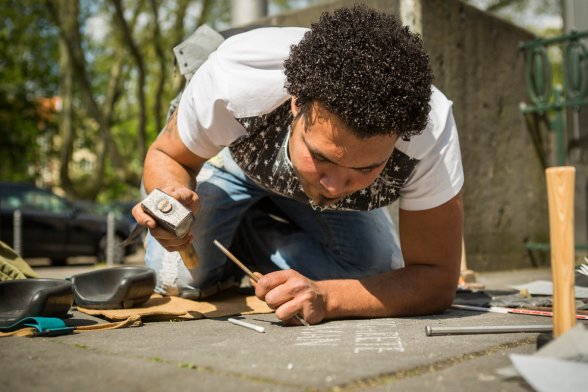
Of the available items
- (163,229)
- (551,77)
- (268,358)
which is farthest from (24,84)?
(268,358)

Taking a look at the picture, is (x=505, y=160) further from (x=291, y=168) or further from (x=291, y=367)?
(x=291, y=367)

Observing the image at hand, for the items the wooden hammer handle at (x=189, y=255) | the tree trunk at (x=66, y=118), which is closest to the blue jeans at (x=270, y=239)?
the wooden hammer handle at (x=189, y=255)

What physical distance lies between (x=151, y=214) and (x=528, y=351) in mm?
1198

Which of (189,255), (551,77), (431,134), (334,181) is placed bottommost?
(189,255)

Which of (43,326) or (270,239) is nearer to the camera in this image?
(43,326)

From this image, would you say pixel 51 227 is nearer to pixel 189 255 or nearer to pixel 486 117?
pixel 486 117

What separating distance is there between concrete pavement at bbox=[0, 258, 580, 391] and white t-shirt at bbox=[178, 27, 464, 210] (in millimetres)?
465

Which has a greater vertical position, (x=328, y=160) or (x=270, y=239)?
(x=328, y=160)

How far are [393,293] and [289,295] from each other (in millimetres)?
413

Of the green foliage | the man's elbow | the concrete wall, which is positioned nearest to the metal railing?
the concrete wall

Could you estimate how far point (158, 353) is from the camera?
177 centimetres

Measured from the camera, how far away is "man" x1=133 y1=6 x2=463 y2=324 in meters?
1.95

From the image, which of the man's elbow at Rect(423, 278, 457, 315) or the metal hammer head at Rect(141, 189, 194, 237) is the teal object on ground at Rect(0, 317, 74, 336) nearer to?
the metal hammer head at Rect(141, 189, 194, 237)

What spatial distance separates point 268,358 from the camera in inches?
66.5
